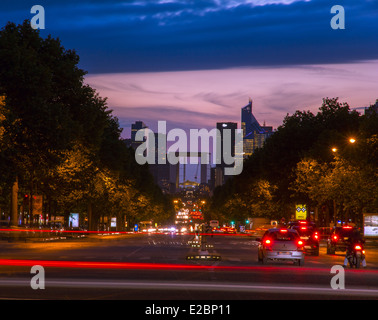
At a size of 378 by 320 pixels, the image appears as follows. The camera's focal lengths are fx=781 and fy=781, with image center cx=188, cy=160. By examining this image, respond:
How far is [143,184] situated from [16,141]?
10298cm

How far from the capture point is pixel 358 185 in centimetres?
6781

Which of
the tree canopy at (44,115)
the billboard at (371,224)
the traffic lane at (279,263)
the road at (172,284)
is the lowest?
the traffic lane at (279,263)

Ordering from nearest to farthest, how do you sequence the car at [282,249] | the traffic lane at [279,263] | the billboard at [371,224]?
the car at [282,249] → the traffic lane at [279,263] → the billboard at [371,224]

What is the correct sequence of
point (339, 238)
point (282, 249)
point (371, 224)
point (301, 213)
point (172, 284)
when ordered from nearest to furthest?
point (172, 284) < point (282, 249) < point (339, 238) < point (371, 224) < point (301, 213)

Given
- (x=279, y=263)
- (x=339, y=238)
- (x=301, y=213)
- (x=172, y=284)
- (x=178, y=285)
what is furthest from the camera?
(x=301, y=213)

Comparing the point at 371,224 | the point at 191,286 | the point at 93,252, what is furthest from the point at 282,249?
the point at 371,224

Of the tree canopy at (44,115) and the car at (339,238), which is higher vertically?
the tree canopy at (44,115)

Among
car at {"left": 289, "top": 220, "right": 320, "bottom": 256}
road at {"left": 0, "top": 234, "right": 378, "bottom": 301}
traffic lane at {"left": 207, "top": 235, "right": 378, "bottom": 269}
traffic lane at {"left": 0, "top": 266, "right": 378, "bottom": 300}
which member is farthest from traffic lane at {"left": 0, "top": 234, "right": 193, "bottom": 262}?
traffic lane at {"left": 0, "top": 266, "right": 378, "bottom": 300}

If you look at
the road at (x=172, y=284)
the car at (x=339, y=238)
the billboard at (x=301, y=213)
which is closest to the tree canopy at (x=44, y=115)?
the car at (x=339, y=238)

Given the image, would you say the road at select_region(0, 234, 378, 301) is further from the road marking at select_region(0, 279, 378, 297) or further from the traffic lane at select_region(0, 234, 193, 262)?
the traffic lane at select_region(0, 234, 193, 262)

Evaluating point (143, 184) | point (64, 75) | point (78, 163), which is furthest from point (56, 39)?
point (143, 184)

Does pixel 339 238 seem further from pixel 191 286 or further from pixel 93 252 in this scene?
pixel 191 286

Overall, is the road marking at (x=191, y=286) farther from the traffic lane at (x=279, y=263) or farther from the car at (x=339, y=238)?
the car at (x=339, y=238)
